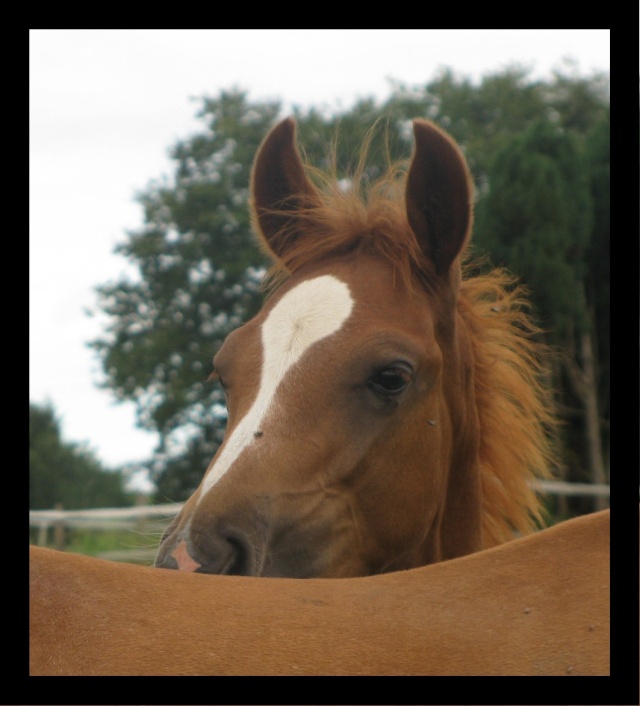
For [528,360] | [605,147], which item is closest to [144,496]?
[605,147]

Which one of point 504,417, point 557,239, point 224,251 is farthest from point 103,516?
point 504,417

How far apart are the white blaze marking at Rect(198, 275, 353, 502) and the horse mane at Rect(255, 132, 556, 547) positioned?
0.27 m

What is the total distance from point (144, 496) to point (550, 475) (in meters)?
11.3

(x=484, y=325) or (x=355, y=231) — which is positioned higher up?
(x=355, y=231)

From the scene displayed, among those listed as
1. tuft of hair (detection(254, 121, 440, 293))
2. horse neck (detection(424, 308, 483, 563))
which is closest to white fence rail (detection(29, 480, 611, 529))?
horse neck (detection(424, 308, 483, 563))

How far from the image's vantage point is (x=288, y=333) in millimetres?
2461

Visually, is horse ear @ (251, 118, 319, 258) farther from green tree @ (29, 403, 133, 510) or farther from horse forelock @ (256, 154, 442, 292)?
green tree @ (29, 403, 133, 510)

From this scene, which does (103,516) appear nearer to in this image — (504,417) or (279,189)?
(279,189)

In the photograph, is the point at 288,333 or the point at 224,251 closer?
the point at 288,333

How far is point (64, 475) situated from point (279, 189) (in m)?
27.2

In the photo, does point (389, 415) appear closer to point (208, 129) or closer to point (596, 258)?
point (596, 258)

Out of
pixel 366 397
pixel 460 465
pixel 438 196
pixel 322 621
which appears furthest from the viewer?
pixel 460 465

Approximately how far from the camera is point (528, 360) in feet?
11.2

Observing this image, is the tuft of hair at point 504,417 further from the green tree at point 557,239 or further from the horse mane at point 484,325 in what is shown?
the green tree at point 557,239
